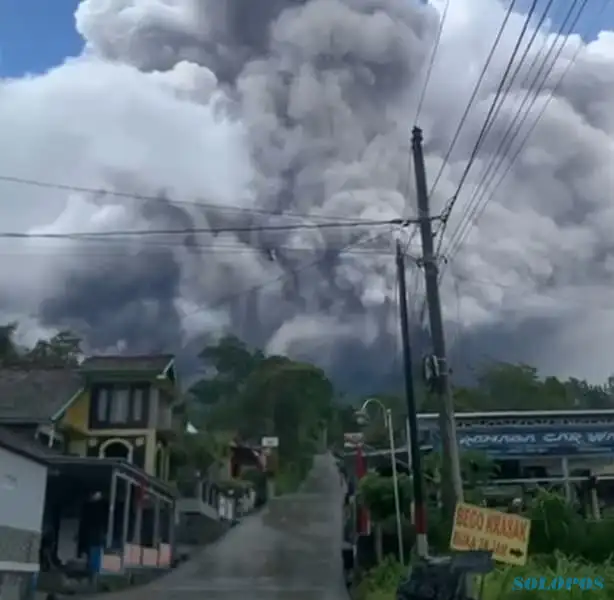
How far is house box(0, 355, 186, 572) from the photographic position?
30.1 meters

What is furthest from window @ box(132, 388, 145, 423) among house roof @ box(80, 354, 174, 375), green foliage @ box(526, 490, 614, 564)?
green foliage @ box(526, 490, 614, 564)

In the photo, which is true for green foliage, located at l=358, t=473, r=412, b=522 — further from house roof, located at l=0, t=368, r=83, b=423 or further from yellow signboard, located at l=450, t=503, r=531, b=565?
yellow signboard, located at l=450, t=503, r=531, b=565

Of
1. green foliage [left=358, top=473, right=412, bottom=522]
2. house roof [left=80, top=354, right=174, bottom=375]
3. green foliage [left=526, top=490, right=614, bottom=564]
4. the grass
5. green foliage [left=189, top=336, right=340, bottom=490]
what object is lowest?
the grass

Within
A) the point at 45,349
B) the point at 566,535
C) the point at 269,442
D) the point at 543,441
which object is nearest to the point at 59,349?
the point at 45,349

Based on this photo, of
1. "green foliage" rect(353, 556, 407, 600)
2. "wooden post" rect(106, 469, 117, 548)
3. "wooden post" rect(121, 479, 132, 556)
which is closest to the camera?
"green foliage" rect(353, 556, 407, 600)

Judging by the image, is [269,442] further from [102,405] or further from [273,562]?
[273,562]

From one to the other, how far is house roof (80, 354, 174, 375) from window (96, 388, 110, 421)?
3.26 ft

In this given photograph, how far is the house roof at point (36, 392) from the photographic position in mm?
32438

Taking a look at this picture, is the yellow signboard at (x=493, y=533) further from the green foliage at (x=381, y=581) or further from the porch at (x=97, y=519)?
the porch at (x=97, y=519)

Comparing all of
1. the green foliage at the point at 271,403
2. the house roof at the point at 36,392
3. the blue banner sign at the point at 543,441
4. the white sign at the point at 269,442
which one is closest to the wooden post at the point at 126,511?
the house roof at the point at 36,392

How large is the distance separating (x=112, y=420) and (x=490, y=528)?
26.2 meters

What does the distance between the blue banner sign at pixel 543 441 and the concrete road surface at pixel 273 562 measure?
→ 707 centimetres

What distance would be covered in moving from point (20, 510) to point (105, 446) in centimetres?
1498

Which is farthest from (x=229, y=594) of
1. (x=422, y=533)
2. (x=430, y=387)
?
(x=430, y=387)
